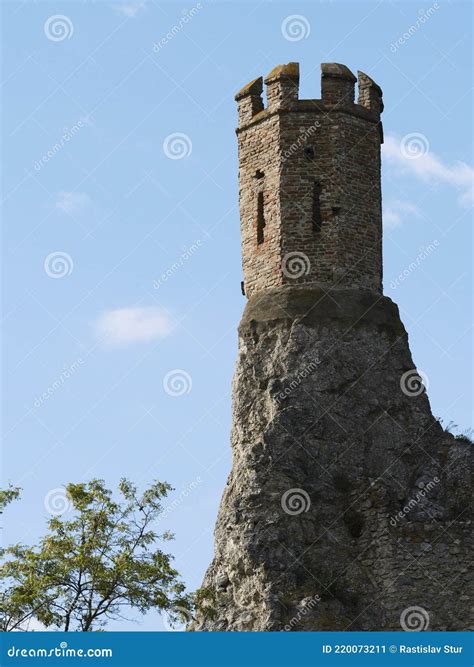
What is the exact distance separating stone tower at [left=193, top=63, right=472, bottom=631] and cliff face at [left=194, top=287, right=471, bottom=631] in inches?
1.3

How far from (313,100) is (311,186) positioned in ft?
7.05

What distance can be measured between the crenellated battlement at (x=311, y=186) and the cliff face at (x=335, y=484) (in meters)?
0.73

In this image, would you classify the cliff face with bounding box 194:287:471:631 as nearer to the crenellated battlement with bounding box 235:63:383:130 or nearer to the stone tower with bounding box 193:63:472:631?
the stone tower with bounding box 193:63:472:631

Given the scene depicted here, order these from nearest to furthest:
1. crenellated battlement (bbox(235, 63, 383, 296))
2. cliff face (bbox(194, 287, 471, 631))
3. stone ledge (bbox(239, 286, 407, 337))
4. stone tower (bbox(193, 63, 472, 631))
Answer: cliff face (bbox(194, 287, 471, 631)) < stone tower (bbox(193, 63, 472, 631)) < stone ledge (bbox(239, 286, 407, 337)) < crenellated battlement (bbox(235, 63, 383, 296))

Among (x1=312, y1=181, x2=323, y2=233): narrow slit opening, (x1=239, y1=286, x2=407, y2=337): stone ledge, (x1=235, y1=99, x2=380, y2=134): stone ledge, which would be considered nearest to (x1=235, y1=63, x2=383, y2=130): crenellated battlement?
(x1=235, y1=99, x2=380, y2=134): stone ledge

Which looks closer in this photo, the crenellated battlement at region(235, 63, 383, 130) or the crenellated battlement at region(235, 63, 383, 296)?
the crenellated battlement at region(235, 63, 383, 296)

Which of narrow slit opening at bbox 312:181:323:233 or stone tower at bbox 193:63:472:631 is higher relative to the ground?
narrow slit opening at bbox 312:181:323:233

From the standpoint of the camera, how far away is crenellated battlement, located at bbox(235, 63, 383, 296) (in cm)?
4097

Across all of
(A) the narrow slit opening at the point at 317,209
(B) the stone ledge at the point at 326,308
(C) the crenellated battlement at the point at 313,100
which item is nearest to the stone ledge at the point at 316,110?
(C) the crenellated battlement at the point at 313,100

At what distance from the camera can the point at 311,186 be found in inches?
1628

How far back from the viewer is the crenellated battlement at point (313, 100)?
137 feet

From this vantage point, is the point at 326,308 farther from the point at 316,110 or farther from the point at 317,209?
the point at 316,110

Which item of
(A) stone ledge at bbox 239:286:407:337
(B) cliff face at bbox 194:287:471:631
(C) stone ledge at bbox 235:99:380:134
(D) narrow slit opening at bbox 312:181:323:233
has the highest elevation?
(C) stone ledge at bbox 235:99:380:134

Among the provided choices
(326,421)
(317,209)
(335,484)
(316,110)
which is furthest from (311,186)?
(335,484)
